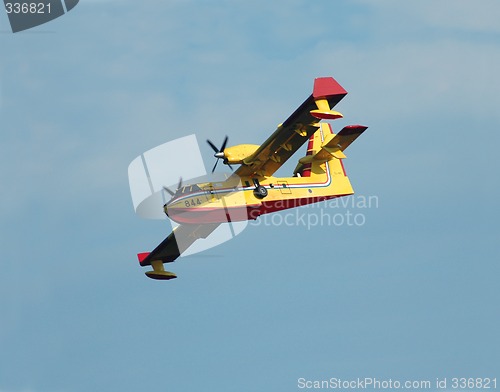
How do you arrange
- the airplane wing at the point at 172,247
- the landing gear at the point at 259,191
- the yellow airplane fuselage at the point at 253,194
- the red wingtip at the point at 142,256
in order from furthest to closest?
the red wingtip at the point at 142,256 → the airplane wing at the point at 172,247 → the landing gear at the point at 259,191 → the yellow airplane fuselage at the point at 253,194

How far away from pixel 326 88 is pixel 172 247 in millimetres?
12725

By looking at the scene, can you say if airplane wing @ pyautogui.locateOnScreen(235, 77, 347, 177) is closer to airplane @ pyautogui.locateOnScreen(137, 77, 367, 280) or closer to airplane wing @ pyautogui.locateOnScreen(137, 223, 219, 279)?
airplane @ pyautogui.locateOnScreen(137, 77, 367, 280)

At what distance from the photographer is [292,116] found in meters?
46.8

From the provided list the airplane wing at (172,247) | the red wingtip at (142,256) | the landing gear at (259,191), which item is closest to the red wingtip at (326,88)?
the landing gear at (259,191)

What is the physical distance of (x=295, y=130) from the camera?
4762 centimetres

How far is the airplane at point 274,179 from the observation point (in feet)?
155

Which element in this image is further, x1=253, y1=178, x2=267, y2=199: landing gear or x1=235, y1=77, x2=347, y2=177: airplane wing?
x1=253, y1=178, x2=267, y2=199: landing gear

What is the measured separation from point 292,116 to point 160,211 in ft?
24.0

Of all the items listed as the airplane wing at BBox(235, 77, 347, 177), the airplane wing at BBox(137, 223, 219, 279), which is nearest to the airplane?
the airplane wing at BBox(235, 77, 347, 177)

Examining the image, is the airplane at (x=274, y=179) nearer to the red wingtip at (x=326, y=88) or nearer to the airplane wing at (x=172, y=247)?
the red wingtip at (x=326, y=88)

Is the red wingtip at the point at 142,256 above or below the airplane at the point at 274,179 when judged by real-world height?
below

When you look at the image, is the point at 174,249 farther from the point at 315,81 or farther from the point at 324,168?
the point at 315,81

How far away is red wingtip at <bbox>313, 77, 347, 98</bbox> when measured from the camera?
45531 mm

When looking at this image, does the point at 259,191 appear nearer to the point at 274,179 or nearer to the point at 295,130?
the point at 274,179
